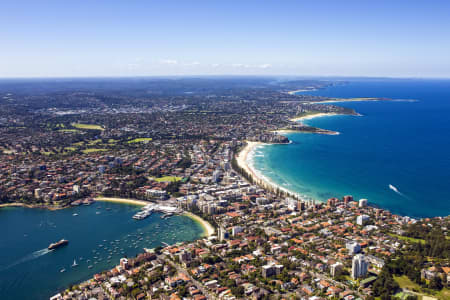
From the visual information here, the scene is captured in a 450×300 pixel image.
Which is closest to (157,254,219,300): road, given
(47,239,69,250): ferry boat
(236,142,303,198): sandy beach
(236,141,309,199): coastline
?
(47,239,69,250): ferry boat

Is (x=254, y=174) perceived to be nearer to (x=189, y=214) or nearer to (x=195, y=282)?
(x=189, y=214)

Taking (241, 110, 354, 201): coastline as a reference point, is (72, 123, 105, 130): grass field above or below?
above

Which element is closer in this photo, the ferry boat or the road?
the road

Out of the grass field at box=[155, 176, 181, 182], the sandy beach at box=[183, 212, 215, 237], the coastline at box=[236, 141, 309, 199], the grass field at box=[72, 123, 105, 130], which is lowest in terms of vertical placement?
the sandy beach at box=[183, 212, 215, 237]

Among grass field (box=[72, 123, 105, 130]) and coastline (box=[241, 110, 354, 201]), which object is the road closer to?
coastline (box=[241, 110, 354, 201])

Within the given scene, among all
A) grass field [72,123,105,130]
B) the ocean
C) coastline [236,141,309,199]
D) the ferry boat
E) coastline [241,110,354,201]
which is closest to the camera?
the ocean

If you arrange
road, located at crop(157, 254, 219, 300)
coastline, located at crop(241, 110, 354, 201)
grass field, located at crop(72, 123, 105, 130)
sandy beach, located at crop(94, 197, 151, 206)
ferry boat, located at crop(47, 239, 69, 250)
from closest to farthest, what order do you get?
road, located at crop(157, 254, 219, 300) < ferry boat, located at crop(47, 239, 69, 250) < sandy beach, located at crop(94, 197, 151, 206) < coastline, located at crop(241, 110, 354, 201) < grass field, located at crop(72, 123, 105, 130)

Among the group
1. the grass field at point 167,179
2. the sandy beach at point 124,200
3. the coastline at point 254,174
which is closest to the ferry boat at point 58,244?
the sandy beach at point 124,200
